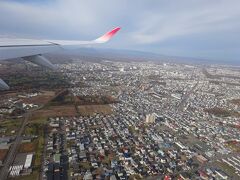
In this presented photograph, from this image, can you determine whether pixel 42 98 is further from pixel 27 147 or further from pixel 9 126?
pixel 27 147

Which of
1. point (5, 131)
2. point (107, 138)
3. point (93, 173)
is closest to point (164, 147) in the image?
point (107, 138)

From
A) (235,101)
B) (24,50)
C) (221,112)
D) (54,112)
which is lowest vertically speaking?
(235,101)

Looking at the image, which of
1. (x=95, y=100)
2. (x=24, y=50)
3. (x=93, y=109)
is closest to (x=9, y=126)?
(x=93, y=109)

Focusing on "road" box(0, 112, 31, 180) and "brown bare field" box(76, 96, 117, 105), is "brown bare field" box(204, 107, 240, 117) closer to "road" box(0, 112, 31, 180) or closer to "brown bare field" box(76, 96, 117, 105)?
"brown bare field" box(76, 96, 117, 105)

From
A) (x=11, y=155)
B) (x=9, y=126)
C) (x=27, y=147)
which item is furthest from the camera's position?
(x=9, y=126)

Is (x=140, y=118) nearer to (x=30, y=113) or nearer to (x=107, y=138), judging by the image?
(x=107, y=138)

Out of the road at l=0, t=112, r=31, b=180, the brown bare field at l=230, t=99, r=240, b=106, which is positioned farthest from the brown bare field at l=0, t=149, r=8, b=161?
the brown bare field at l=230, t=99, r=240, b=106

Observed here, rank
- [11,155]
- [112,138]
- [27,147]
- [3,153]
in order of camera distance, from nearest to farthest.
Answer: [11,155] < [3,153] < [27,147] < [112,138]

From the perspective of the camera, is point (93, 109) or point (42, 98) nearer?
point (93, 109)
